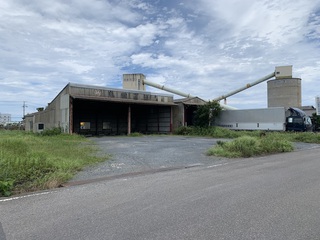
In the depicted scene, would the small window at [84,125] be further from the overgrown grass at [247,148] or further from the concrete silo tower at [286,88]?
the concrete silo tower at [286,88]

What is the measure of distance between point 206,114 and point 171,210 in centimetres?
2790

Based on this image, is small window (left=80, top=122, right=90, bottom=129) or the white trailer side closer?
the white trailer side

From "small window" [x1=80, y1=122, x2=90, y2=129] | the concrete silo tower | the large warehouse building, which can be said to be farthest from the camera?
the concrete silo tower

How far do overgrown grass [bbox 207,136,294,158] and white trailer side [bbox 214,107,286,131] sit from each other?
12.9 m

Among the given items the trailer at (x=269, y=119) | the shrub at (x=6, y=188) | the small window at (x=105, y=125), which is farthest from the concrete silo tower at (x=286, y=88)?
the shrub at (x=6, y=188)

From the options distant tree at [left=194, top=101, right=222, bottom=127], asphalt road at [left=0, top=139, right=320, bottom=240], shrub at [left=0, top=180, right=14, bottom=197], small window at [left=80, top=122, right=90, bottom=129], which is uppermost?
distant tree at [left=194, top=101, right=222, bottom=127]

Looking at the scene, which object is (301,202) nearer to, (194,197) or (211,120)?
(194,197)

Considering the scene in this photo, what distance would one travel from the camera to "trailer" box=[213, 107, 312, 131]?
2744 centimetres

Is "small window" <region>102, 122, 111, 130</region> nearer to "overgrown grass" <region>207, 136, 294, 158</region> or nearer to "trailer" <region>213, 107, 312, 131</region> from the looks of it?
"trailer" <region>213, 107, 312, 131</region>

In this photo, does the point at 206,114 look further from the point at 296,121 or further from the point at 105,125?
the point at 105,125

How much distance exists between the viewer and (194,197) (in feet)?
18.7

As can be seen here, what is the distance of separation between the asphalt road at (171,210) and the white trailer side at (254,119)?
862 inches

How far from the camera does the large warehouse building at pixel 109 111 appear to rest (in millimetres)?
26906

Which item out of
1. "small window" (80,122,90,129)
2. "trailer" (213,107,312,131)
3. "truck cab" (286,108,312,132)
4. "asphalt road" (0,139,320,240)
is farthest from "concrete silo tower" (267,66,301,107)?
"asphalt road" (0,139,320,240)
